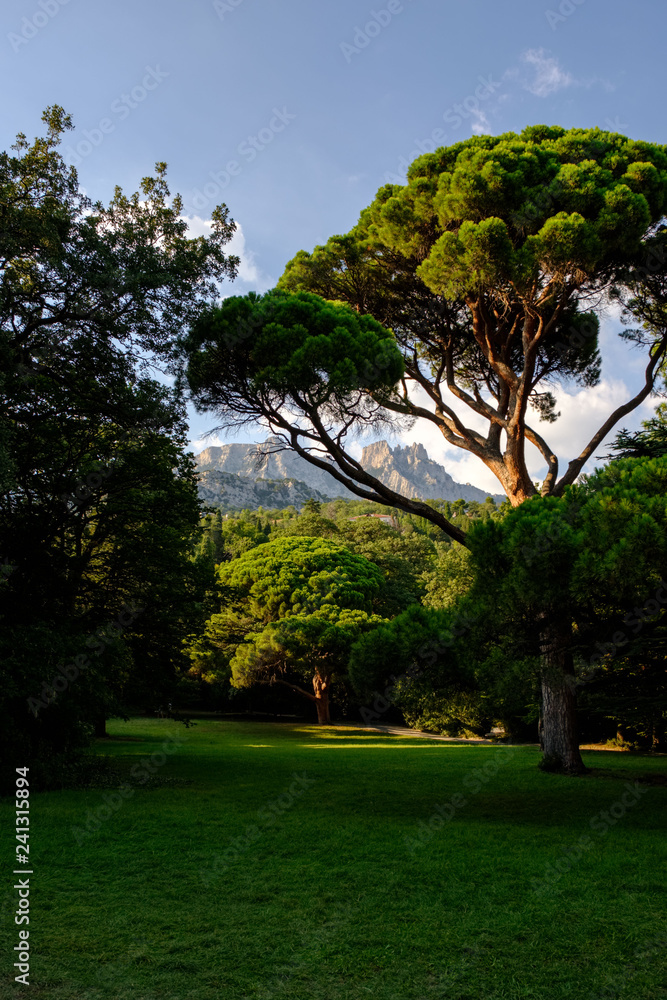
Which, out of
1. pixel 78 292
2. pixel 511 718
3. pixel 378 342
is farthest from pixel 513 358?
pixel 511 718

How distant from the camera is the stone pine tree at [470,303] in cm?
875

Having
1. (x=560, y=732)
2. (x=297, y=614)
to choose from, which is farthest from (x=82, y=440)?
(x=297, y=614)

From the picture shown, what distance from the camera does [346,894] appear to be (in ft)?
14.5

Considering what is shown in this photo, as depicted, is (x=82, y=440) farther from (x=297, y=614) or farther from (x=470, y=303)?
(x=297, y=614)

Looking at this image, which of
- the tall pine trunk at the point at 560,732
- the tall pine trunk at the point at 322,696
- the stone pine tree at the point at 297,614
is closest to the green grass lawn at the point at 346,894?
the tall pine trunk at the point at 560,732

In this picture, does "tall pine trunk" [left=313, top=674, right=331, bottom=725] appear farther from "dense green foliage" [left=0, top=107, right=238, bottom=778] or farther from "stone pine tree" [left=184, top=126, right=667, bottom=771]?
"stone pine tree" [left=184, top=126, right=667, bottom=771]

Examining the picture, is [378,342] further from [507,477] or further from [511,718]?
[511,718]

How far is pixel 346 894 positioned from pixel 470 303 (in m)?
9.10

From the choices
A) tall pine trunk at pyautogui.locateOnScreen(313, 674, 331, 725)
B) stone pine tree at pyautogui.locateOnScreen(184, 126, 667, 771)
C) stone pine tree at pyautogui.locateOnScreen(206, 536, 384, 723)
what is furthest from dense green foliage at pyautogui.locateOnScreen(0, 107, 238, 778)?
tall pine trunk at pyautogui.locateOnScreen(313, 674, 331, 725)

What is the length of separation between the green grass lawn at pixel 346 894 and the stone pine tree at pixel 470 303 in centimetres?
219

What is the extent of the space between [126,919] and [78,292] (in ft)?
25.1

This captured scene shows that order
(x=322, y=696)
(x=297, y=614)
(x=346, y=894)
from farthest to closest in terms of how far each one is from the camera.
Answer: (x=322, y=696) → (x=297, y=614) → (x=346, y=894)

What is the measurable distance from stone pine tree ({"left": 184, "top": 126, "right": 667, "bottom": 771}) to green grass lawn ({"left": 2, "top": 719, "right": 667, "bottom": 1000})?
7.18 ft

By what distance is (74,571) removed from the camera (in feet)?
32.8
